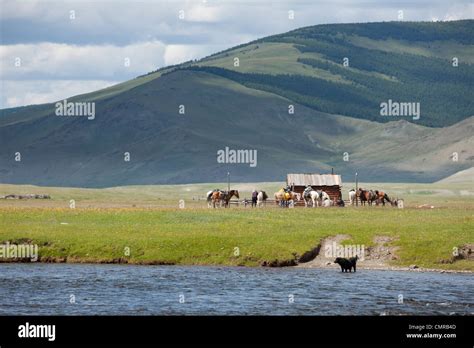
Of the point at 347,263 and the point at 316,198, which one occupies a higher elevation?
the point at 316,198

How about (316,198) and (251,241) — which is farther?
(316,198)

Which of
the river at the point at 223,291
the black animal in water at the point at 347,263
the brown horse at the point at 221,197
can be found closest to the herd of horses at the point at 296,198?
the brown horse at the point at 221,197

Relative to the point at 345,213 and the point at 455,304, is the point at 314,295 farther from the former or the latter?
the point at 345,213

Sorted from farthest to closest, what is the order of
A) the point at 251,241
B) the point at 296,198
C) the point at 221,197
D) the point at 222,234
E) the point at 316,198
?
the point at 296,198 → the point at 221,197 → the point at 316,198 → the point at 222,234 → the point at 251,241

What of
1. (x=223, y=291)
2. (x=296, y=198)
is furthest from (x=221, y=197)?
(x=223, y=291)

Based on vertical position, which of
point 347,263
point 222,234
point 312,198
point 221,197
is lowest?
point 347,263

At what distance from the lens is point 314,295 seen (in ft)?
168

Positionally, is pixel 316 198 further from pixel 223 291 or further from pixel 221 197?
pixel 223 291

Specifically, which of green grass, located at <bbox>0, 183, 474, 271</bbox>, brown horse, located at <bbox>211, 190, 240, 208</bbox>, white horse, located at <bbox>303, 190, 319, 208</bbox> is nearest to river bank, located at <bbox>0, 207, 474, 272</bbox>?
green grass, located at <bbox>0, 183, 474, 271</bbox>

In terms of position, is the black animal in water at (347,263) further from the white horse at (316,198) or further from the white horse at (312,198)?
the white horse at (316,198)

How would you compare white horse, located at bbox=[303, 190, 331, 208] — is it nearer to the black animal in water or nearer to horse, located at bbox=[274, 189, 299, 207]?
horse, located at bbox=[274, 189, 299, 207]

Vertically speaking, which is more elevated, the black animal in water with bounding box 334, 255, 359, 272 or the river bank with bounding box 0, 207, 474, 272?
the river bank with bounding box 0, 207, 474, 272

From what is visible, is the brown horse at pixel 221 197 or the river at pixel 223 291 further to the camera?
the brown horse at pixel 221 197

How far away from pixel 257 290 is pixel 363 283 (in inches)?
238
